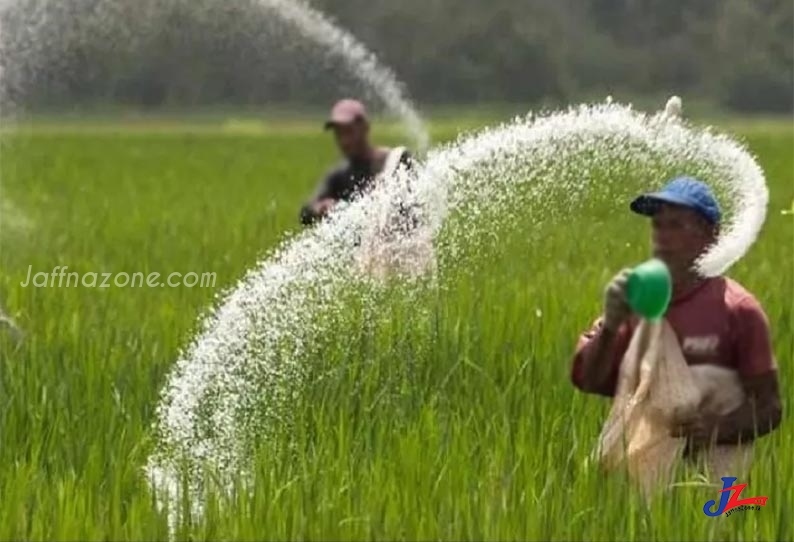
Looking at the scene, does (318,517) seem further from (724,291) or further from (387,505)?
(724,291)

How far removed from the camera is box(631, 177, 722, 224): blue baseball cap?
9.25 feet

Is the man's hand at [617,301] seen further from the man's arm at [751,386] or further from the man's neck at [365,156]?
the man's neck at [365,156]

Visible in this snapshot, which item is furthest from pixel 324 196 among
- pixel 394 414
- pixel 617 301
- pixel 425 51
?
pixel 425 51

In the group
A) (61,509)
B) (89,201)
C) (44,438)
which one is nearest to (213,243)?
(89,201)

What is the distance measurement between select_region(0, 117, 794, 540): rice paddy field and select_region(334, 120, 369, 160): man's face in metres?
0.52

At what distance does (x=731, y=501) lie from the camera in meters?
2.88

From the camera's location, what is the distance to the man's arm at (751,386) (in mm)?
2863

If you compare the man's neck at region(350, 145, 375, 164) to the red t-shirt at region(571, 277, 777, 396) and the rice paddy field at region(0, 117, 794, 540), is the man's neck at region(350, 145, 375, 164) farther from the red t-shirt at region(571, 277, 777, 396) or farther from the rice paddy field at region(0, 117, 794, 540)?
the red t-shirt at region(571, 277, 777, 396)

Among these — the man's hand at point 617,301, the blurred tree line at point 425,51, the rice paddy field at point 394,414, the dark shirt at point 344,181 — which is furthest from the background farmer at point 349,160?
the man's hand at point 617,301

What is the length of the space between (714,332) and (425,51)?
25221mm

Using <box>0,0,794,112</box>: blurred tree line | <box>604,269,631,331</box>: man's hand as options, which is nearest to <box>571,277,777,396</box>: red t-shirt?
<box>604,269,631,331</box>: man's hand

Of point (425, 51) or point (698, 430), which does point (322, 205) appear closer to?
point (698, 430)

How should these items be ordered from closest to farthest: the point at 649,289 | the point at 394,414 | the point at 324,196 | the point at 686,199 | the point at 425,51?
the point at 649,289 → the point at 686,199 → the point at 394,414 → the point at 324,196 → the point at 425,51

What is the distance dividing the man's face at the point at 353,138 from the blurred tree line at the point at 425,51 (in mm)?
671
